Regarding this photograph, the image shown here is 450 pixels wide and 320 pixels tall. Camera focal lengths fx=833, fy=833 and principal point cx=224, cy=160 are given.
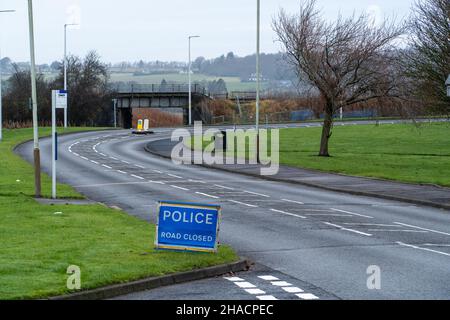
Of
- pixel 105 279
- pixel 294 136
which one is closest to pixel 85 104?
pixel 294 136

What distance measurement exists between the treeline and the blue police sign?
267ft

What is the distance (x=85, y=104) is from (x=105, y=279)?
93.4m

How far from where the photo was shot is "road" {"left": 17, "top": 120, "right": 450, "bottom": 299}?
12.6 meters

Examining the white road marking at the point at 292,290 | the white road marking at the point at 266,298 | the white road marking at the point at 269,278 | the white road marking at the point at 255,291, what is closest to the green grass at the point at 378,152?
the white road marking at the point at 269,278

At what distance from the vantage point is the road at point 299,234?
12.6 meters

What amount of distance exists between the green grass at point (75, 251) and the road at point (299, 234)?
819mm

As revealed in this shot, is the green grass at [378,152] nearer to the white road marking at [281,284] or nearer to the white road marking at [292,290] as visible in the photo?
the white road marking at [281,284]

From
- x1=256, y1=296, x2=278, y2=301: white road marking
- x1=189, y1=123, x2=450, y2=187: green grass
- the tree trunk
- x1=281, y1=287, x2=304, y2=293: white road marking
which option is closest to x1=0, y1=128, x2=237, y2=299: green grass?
x1=281, y1=287, x2=304, y2=293: white road marking

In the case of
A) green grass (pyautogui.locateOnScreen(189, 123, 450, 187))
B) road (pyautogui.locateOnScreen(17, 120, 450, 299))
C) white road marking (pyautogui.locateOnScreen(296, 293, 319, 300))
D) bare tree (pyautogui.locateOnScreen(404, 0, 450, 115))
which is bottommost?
green grass (pyautogui.locateOnScreen(189, 123, 450, 187))

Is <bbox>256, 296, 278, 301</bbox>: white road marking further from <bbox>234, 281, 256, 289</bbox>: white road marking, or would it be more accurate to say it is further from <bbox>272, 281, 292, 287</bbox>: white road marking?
<bbox>272, 281, 292, 287</bbox>: white road marking

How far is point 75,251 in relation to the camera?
49.2 ft

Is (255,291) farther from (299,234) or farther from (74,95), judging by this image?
(74,95)

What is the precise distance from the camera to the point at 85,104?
342 feet
